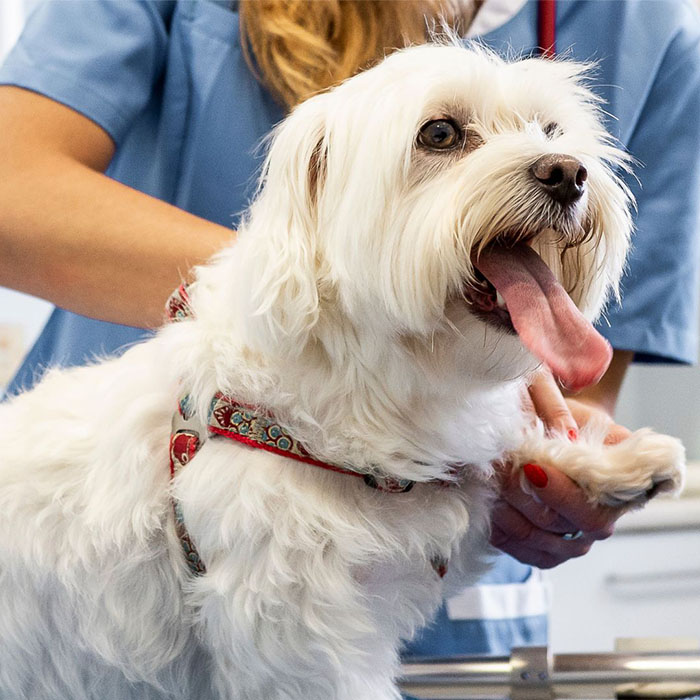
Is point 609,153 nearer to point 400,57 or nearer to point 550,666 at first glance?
point 400,57

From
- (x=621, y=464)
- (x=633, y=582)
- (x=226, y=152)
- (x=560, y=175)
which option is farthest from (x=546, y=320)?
(x=633, y=582)

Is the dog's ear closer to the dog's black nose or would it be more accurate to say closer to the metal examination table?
the dog's black nose

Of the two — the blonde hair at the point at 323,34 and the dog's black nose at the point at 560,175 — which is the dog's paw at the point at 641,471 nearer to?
the dog's black nose at the point at 560,175

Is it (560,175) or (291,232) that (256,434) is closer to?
(291,232)

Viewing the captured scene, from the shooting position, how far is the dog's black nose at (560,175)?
582 mm

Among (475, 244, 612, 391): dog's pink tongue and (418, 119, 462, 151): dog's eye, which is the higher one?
(418, 119, 462, 151): dog's eye

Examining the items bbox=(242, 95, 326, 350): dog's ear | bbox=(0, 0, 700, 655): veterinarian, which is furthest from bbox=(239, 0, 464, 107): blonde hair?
bbox=(242, 95, 326, 350): dog's ear

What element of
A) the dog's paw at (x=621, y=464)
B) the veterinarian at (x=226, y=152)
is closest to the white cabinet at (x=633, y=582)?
the veterinarian at (x=226, y=152)

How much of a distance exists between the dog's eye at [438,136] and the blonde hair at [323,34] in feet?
0.90

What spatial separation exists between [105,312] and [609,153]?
0.46 metres

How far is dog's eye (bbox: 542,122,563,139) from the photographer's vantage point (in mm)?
675

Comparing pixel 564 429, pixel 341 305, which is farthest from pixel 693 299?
pixel 341 305

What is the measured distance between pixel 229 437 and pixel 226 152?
0.41 metres

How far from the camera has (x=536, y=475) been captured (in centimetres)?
75
